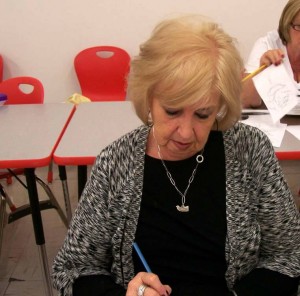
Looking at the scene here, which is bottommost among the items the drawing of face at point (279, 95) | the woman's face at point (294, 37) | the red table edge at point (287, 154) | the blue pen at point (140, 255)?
the blue pen at point (140, 255)

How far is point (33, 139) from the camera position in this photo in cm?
163

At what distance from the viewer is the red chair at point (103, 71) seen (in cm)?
307

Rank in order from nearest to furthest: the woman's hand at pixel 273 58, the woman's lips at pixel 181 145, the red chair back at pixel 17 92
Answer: the woman's lips at pixel 181 145, the woman's hand at pixel 273 58, the red chair back at pixel 17 92

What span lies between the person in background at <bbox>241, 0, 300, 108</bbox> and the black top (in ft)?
2.43

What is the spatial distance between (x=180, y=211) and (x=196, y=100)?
359 millimetres

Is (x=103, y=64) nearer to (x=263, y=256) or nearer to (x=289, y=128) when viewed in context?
(x=289, y=128)

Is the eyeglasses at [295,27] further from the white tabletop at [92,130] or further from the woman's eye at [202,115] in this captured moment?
the woman's eye at [202,115]

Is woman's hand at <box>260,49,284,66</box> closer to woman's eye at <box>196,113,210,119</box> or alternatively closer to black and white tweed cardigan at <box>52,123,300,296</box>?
black and white tweed cardigan at <box>52,123,300,296</box>

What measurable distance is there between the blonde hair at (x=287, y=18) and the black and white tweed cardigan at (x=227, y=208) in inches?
39.8

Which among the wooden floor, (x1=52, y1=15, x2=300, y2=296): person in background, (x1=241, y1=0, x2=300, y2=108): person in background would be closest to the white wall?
(x1=241, y1=0, x2=300, y2=108): person in background

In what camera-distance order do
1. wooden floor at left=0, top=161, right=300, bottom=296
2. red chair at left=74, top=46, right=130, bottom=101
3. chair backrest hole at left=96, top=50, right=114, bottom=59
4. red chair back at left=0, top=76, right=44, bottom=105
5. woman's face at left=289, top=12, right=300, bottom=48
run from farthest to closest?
chair backrest hole at left=96, top=50, right=114, bottom=59 → red chair at left=74, top=46, right=130, bottom=101 → red chair back at left=0, top=76, right=44, bottom=105 → wooden floor at left=0, top=161, right=300, bottom=296 → woman's face at left=289, top=12, right=300, bottom=48

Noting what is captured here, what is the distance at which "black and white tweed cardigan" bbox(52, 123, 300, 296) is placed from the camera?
1042 mm

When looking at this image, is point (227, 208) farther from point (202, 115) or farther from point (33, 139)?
point (33, 139)

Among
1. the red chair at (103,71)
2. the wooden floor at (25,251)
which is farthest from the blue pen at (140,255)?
the red chair at (103,71)
